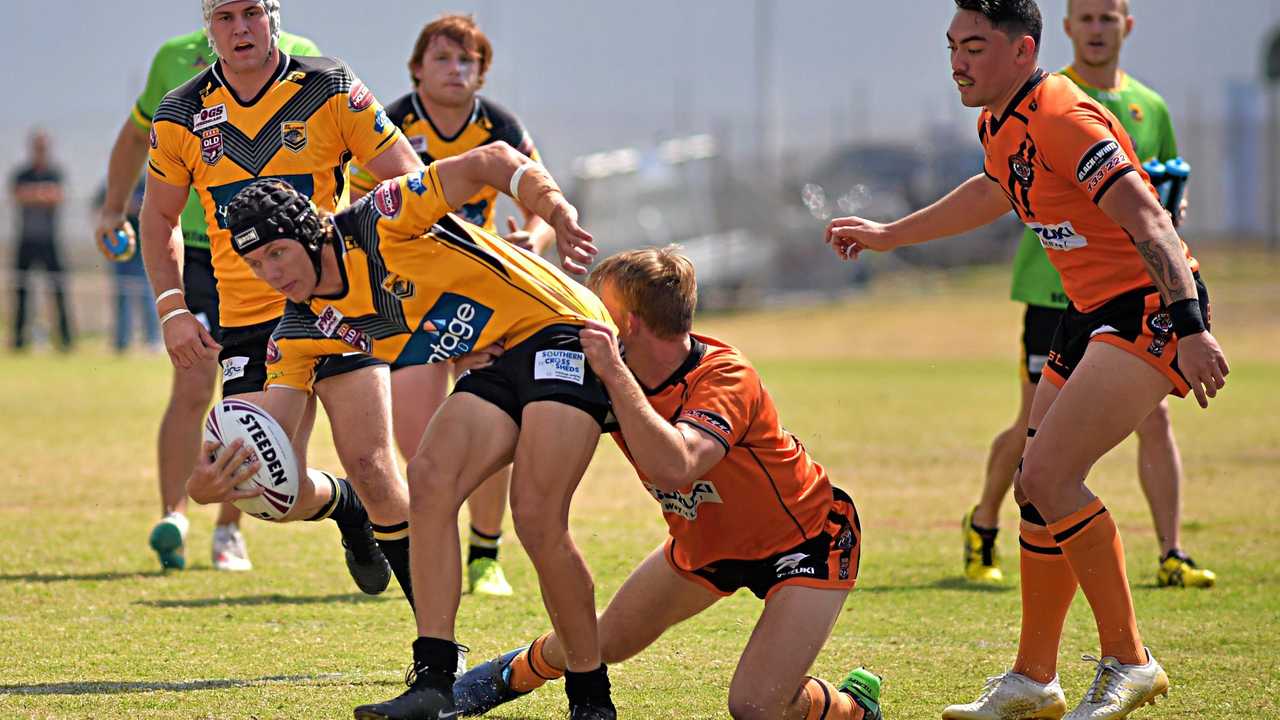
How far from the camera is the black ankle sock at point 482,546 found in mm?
6691

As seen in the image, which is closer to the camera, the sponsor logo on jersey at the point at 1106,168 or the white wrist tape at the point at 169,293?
the sponsor logo on jersey at the point at 1106,168

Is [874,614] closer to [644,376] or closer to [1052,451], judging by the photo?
[1052,451]

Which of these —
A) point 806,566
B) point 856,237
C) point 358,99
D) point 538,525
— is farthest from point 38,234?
point 806,566

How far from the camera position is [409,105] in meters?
7.18

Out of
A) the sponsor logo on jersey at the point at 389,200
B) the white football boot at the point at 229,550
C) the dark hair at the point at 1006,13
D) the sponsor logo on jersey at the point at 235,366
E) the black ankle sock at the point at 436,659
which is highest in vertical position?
the dark hair at the point at 1006,13

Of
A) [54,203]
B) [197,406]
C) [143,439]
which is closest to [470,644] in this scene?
[197,406]

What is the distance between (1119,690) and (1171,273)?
46.8 inches

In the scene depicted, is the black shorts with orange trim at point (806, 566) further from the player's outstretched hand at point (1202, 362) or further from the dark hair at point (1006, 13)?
the dark hair at point (1006, 13)

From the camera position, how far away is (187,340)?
17.8 feet

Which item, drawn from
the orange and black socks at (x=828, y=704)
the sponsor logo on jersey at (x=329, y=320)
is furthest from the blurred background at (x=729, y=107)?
the orange and black socks at (x=828, y=704)

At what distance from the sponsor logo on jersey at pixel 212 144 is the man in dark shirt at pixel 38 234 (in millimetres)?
15444

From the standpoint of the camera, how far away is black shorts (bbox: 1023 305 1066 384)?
276 inches

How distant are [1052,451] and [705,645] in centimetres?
156

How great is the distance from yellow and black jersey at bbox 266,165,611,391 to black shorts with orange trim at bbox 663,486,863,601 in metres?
0.80
